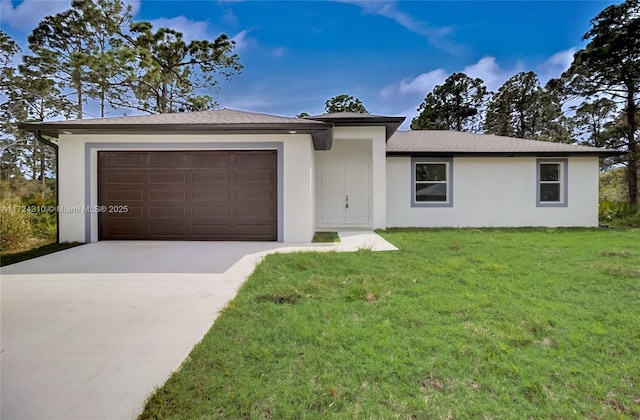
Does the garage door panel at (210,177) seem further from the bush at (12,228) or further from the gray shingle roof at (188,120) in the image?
the bush at (12,228)

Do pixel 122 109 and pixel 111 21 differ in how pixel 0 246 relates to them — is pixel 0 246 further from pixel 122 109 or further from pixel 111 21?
pixel 111 21

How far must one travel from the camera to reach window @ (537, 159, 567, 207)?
11125 millimetres

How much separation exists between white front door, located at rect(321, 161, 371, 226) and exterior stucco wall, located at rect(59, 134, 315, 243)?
3509 millimetres

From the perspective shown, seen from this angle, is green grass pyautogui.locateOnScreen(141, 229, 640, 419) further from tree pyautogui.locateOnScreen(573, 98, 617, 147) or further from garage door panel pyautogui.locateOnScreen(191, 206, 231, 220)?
tree pyautogui.locateOnScreen(573, 98, 617, 147)

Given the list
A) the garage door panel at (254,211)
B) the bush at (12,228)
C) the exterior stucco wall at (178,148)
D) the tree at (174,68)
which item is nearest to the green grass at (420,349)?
the exterior stucco wall at (178,148)

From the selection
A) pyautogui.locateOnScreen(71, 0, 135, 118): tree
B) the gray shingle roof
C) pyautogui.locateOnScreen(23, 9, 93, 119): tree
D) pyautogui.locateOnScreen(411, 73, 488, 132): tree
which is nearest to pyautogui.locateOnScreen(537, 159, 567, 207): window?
the gray shingle roof

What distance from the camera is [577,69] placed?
52.7 feet

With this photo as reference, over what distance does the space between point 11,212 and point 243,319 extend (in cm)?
845

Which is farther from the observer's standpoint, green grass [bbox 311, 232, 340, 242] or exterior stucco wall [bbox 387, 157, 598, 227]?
exterior stucco wall [bbox 387, 157, 598, 227]

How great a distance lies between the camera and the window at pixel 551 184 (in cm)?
1112

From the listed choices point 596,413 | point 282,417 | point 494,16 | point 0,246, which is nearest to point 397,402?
point 282,417

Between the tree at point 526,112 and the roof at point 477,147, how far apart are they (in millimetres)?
11399

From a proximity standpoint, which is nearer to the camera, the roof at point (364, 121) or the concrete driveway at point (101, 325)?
the concrete driveway at point (101, 325)

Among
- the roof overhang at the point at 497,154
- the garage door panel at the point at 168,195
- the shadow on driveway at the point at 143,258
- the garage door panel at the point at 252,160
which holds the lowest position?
the shadow on driveway at the point at 143,258
